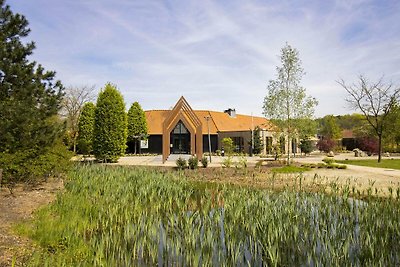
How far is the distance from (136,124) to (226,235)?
29448mm

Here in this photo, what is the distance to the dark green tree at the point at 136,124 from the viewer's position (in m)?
32.9

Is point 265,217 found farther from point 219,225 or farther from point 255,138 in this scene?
point 255,138

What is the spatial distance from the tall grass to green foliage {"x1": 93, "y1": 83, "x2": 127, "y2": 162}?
15.5m

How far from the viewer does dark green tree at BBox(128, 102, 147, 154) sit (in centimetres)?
3295

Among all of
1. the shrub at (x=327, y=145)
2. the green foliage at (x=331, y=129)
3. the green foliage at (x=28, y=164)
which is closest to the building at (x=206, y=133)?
the shrub at (x=327, y=145)

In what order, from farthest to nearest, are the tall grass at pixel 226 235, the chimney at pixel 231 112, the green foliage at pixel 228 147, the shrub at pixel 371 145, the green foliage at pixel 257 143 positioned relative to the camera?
the chimney at pixel 231 112 → the green foliage at pixel 257 143 → the shrub at pixel 371 145 → the green foliage at pixel 228 147 → the tall grass at pixel 226 235

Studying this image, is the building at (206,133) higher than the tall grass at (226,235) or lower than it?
higher

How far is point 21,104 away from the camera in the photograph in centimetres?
726

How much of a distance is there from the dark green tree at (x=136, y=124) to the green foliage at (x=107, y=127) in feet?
33.3

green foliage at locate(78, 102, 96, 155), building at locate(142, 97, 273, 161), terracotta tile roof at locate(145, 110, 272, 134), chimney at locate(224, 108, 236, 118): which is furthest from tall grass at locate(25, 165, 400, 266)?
chimney at locate(224, 108, 236, 118)

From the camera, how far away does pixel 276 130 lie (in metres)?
19.5

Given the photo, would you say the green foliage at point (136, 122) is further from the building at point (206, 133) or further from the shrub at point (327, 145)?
the shrub at point (327, 145)

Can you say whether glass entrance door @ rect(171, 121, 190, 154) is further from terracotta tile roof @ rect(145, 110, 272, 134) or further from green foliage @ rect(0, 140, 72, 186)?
green foliage @ rect(0, 140, 72, 186)

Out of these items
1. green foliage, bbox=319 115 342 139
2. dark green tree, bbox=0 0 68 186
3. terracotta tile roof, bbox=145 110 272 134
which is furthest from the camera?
green foliage, bbox=319 115 342 139
